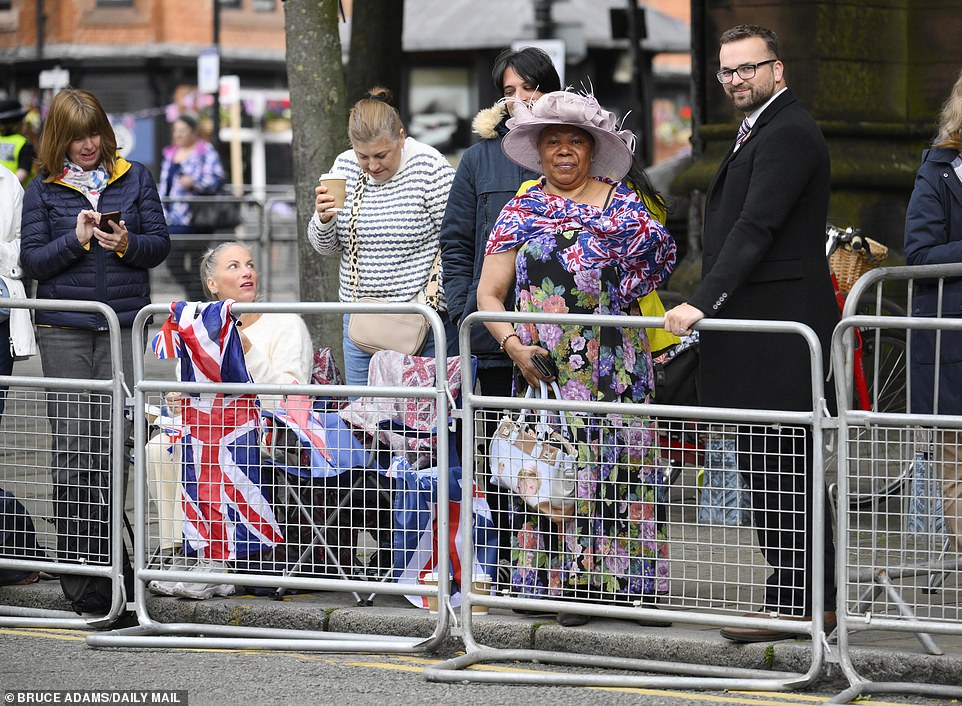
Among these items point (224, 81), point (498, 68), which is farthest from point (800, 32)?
point (224, 81)

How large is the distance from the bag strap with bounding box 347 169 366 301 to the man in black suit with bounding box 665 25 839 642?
1.81m

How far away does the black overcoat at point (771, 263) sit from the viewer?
5926 millimetres

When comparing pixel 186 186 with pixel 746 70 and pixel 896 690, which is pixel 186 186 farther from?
pixel 896 690

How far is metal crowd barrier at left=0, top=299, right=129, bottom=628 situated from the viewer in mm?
6711

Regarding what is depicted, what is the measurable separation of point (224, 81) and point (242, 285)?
1103 inches

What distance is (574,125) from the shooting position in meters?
6.40

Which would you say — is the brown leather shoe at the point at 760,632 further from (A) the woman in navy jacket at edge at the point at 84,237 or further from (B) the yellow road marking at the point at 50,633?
(A) the woman in navy jacket at edge at the point at 84,237

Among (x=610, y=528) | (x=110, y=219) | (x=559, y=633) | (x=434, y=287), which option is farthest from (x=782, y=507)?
(x=110, y=219)

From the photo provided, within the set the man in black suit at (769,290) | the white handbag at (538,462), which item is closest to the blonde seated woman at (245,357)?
the white handbag at (538,462)

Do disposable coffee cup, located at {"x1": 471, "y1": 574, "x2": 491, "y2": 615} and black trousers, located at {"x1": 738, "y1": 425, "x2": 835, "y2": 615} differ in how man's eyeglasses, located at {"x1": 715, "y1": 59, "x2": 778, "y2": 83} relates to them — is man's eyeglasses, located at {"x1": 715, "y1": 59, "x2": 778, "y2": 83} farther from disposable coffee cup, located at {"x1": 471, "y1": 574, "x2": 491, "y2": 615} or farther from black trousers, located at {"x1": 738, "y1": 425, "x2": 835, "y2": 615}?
disposable coffee cup, located at {"x1": 471, "y1": 574, "x2": 491, "y2": 615}

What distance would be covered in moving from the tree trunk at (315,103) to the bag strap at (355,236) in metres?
2.41

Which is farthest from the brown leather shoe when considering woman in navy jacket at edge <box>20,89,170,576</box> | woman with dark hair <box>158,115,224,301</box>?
woman with dark hair <box>158,115,224,301</box>

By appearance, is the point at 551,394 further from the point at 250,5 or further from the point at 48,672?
the point at 250,5

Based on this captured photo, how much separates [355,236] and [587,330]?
1.49 metres
